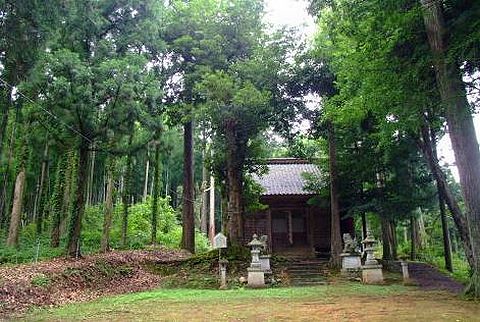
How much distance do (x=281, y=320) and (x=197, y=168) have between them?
32.0 m

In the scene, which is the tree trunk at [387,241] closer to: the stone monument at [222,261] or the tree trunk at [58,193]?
the stone monument at [222,261]

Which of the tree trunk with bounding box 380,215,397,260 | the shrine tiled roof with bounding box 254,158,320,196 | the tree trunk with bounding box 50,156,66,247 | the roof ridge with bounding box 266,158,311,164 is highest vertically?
the roof ridge with bounding box 266,158,311,164

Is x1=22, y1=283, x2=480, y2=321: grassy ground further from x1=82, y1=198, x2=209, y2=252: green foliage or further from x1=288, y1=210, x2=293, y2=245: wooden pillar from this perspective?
x1=288, y1=210, x2=293, y2=245: wooden pillar

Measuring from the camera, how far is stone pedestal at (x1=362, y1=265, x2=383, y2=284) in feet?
43.5

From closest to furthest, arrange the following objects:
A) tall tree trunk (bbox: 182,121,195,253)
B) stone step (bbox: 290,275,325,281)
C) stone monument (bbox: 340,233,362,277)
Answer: stone step (bbox: 290,275,325,281)
stone monument (bbox: 340,233,362,277)
tall tree trunk (bbox: 182,121,195,253)

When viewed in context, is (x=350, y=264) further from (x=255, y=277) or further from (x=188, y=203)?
(x=188, y=203)

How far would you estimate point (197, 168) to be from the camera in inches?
1522

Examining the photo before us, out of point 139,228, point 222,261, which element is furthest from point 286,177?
point 222,261

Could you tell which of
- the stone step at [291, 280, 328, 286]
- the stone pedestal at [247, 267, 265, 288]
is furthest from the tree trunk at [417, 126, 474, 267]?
the stone pedestal at [247, 267, 265, 288]

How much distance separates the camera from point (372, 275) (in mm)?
13320

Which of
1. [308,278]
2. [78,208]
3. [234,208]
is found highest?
[234,208]

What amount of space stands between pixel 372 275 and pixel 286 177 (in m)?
11.3

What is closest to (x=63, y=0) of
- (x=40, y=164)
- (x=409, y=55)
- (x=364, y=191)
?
(x=409, y=55)

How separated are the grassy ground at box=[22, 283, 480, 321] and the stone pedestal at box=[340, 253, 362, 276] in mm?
2855
